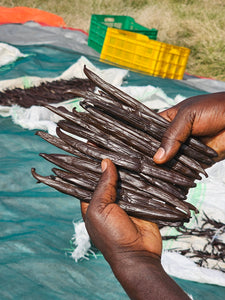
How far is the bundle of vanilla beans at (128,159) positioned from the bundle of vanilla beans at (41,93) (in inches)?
108

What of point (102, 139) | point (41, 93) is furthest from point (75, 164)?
point (41, 93)

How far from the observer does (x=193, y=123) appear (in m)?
1.76

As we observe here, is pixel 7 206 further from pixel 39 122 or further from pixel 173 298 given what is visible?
pixel 173 298

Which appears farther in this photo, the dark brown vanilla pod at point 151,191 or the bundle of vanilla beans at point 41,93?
the bundle of vanilla beans at point 41,93

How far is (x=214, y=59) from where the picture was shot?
33.3 feet

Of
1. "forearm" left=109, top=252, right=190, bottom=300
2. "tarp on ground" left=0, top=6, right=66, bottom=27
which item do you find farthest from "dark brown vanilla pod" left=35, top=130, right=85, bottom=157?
"tarp on ground" left=0, top=6, right=66, bottom=27

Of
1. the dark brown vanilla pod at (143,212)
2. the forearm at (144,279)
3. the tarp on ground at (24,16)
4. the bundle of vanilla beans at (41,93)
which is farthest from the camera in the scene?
the tarp on ground at (24,16)

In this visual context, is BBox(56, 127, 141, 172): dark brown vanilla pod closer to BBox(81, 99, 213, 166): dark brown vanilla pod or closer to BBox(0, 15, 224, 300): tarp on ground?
BBox(81, 99, 213, 166): dark brown vanilla pod

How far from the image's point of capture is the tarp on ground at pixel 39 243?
2133 millimetres

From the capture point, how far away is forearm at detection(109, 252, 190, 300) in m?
1.33

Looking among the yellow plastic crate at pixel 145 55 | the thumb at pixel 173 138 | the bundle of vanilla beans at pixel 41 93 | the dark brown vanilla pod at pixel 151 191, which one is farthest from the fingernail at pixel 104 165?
the yellow plastic crate at pixel 145 55

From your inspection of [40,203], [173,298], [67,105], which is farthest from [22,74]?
[173,298]

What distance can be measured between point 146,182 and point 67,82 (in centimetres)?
412

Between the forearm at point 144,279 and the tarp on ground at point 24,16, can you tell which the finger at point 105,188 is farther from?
the tarp on ground at point 24,16
